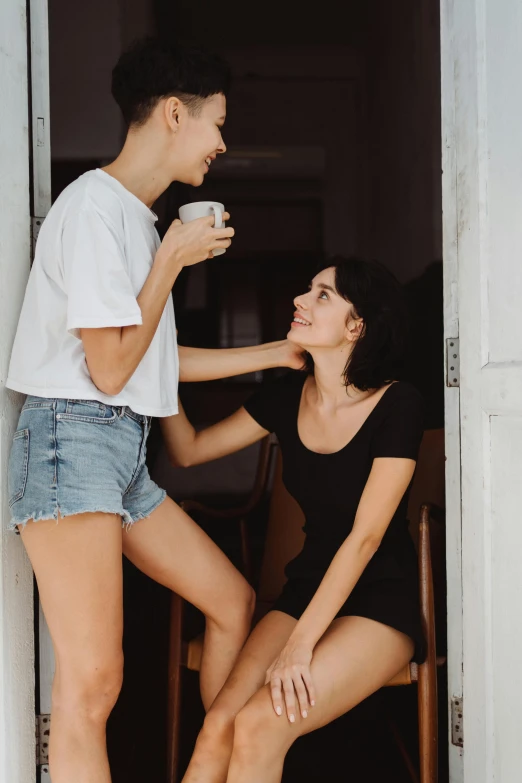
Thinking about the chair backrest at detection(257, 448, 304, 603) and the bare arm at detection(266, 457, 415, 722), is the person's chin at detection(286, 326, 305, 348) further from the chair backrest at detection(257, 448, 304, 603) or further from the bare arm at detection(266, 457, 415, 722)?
the chair backrest at detection(257, 448, 304, 603)

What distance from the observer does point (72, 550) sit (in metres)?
1.45

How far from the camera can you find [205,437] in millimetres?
2160

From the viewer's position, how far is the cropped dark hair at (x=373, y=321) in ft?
6.64

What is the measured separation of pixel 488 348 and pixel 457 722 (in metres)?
Result: 0.91

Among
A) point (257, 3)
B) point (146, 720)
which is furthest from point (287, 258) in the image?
point (146, 720)

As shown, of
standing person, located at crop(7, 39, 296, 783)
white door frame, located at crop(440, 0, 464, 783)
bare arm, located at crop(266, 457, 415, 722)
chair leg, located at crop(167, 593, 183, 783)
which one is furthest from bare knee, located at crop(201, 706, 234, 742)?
white door frame, located at crop(440, 0, 464, 783)

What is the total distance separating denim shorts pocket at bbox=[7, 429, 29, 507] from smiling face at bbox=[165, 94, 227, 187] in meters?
0.65

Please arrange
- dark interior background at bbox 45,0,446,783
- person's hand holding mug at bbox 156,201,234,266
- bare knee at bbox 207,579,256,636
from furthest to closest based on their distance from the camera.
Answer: dark interior background at bbox 45,0,446,783 < bare knee at bbox 207,579,256,636 < person's hand holding mug at bbox 156,201,234,266

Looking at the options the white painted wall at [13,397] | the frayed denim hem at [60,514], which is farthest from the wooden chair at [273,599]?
the frayed denim hem at [60,514]

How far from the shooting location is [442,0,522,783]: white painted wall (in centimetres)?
162

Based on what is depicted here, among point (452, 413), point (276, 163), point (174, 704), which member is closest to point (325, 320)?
point (452, 413)

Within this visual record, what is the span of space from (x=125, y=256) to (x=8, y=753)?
1.10m

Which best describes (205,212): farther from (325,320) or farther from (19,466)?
(19,466)

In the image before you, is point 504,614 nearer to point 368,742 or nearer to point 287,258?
point 368,742
